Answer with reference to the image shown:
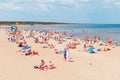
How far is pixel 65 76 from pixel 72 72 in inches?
49.4

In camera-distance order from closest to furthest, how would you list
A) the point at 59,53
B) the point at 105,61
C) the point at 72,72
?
the point at 72,72 < the point at 105,61 < the point at 59,53

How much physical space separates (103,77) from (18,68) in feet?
16.7

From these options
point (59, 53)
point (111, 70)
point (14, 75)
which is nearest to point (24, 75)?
point (14, 75)

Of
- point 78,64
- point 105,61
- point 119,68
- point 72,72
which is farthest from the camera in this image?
point 105,61

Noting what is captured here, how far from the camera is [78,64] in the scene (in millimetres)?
19719

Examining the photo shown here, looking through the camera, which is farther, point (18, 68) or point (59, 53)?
point (59, 53)

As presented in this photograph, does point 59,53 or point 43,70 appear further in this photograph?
point 59,53

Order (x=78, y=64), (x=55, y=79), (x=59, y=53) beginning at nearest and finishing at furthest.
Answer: (x=55, y=79) → (x=78, y=64) → (x=59, y=53)

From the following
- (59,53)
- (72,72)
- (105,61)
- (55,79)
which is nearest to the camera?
(55,79)

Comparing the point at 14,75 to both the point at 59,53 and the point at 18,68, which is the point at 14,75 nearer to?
the point at 18,68

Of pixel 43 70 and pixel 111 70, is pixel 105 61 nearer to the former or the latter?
pixel 111 70

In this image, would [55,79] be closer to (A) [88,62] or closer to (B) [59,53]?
(A) [88,62]

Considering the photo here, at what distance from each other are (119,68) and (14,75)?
6.35m

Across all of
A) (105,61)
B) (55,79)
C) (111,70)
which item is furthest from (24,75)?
(105,61)
